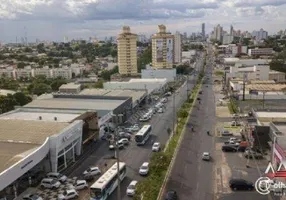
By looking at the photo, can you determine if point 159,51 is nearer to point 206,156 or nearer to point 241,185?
point 206,156

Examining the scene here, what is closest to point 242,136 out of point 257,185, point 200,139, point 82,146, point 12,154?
point 200,139

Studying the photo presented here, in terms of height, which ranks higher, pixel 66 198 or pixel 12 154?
pixel 12 154

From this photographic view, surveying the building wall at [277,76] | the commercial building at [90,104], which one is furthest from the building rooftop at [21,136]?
the building wall at [277,76]

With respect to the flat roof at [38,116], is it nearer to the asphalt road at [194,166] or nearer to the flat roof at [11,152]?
the flat roof at [11,152]

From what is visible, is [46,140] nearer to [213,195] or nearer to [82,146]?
[82,146]

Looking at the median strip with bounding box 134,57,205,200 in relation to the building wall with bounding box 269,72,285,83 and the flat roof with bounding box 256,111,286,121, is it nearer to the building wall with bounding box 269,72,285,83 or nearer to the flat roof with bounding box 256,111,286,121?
the flat roof with bounding box 256,111,286,121

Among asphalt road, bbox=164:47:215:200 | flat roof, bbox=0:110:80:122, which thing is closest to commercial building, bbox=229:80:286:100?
asphalt road, bbox=164:47:215:200

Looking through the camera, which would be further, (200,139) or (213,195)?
(200,139)
